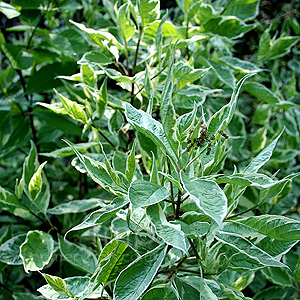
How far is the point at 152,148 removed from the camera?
72cm

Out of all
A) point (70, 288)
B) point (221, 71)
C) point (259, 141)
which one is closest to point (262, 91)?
point (221, 71)

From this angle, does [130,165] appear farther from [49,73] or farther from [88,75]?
[49,73]

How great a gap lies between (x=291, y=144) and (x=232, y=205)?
37.5 inches

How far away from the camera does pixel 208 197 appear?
0.47 metres

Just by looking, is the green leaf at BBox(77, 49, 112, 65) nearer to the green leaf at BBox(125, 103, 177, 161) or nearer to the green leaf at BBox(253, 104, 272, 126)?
the green leaf at BBox(125, 103, 177, 161)

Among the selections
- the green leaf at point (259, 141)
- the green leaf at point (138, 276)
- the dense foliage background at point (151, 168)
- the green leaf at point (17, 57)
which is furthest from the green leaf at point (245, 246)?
the green leaf at point (17, 57)

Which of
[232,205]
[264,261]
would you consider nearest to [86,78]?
[232,205]

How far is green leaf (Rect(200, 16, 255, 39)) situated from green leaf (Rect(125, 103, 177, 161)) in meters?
0.52

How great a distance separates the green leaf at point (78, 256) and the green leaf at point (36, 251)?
3 cm

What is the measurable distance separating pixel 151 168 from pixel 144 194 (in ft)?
0.67

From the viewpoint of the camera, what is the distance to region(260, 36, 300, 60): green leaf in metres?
1.09

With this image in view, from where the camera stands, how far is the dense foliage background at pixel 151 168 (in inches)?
21.2

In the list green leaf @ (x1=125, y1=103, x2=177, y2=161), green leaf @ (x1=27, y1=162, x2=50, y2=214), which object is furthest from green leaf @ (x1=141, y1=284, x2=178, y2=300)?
green leaf @ (x1=27, y1=162, x2=50, y2=214)

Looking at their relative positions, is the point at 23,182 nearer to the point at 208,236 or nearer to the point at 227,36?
the point at 208,236
